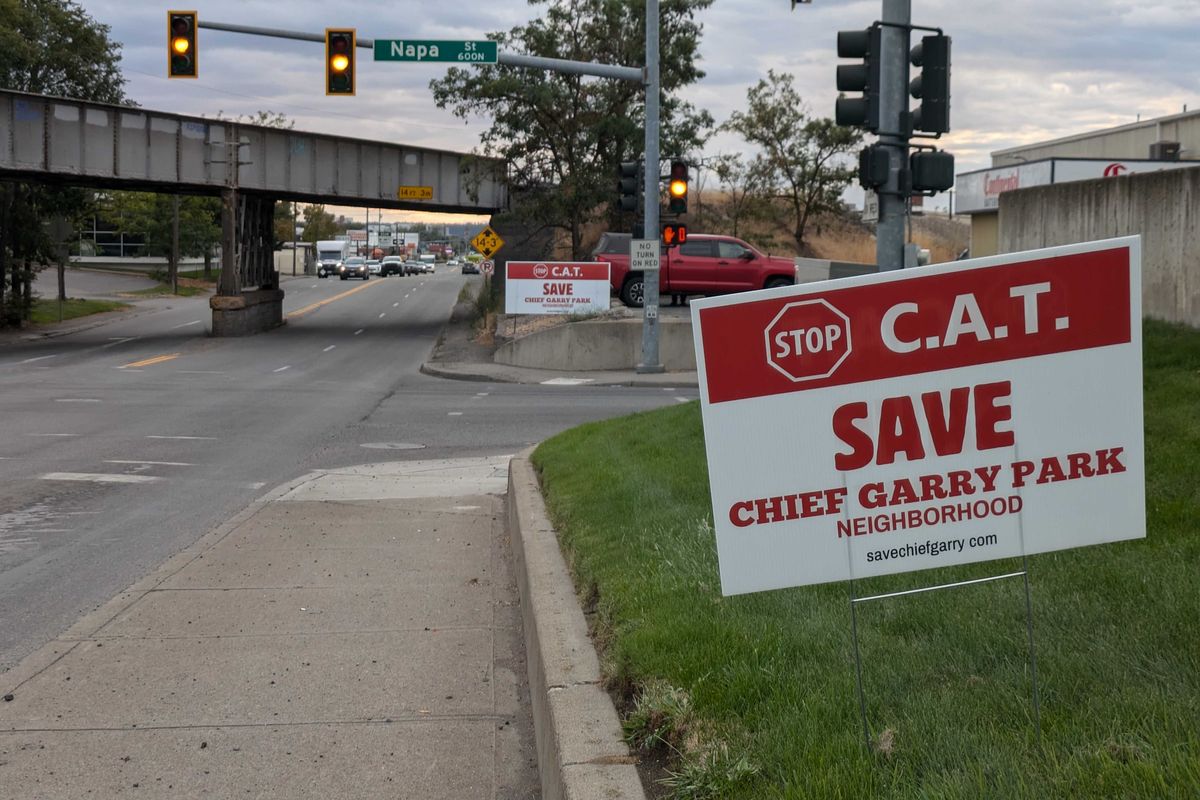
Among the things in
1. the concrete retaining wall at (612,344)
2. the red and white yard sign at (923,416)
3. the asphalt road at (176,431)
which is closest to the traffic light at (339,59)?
the asphalt road at (176,431)

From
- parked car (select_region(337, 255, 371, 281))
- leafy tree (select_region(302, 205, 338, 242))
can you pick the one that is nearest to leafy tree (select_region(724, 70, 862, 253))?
parked car (select_region(337, 255, 371, 281))

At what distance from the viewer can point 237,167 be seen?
43.8 meters

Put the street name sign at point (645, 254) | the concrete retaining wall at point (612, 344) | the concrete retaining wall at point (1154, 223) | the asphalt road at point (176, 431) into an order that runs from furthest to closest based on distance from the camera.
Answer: the concrete retaining wall at point (612, 344) → the street name sign at point (645, 254) → the concrete retaining wall at point (1154, 223) → the asphalt road at point (176, 431)

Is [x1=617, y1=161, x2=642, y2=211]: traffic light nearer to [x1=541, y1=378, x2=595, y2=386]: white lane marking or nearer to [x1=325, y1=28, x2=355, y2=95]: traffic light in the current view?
[x1=541, y1=378, x2=595, y2=386]: white lane marking

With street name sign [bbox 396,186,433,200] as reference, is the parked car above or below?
below

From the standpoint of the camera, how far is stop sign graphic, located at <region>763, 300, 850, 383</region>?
3717mm

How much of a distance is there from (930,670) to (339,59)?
19592 millimetres

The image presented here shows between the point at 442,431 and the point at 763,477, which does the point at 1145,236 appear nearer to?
the point at 442,431

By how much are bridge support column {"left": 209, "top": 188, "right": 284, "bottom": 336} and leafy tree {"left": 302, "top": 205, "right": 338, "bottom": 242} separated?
9344 centimetres

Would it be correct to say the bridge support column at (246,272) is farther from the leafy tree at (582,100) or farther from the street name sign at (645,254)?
the street name sign at (645,254)

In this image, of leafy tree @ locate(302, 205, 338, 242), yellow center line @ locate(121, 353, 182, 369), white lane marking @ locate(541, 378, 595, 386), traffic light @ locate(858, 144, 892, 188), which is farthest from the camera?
leafy tree @ locate(302, 205, 338, 242)

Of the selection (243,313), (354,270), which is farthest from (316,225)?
(243,313)

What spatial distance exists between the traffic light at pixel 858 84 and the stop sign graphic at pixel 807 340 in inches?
356

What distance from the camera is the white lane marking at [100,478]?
13.3 metres
